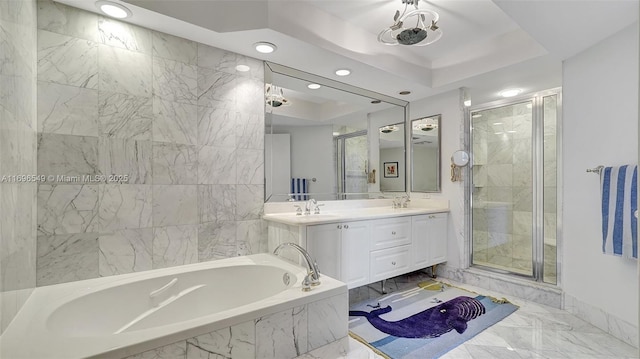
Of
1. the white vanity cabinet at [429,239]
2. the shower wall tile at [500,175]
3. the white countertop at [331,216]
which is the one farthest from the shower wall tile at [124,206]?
the shower wall tile at [500,175]

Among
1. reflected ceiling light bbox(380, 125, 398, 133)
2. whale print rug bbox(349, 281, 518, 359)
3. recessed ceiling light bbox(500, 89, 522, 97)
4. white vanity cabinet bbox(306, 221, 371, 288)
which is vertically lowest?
whale print rug bbox(349, 281, 518, 359)

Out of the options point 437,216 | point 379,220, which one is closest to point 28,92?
point 379,220

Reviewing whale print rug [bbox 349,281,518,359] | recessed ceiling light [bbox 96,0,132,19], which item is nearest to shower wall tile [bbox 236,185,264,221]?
whale print rug [bbox 349,281,518,359]

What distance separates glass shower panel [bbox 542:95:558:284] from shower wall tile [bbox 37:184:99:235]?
4092 mm

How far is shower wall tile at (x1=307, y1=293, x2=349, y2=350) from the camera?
160 centimetres

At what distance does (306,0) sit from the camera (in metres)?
2.17

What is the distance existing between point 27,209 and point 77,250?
0.41 meters

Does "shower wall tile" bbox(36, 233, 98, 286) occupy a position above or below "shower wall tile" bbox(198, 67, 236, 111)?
below

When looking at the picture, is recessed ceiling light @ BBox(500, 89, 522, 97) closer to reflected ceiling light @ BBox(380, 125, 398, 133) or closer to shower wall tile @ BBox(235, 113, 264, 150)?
reflected ceiling light @ BBox(380, 125, 398, 133)

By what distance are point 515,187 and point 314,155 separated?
8.05 ft

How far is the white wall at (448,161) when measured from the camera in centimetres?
328

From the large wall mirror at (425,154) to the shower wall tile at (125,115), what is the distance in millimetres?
2910

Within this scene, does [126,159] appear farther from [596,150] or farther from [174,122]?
[596,150]

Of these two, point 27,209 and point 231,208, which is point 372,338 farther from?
point 27,209
